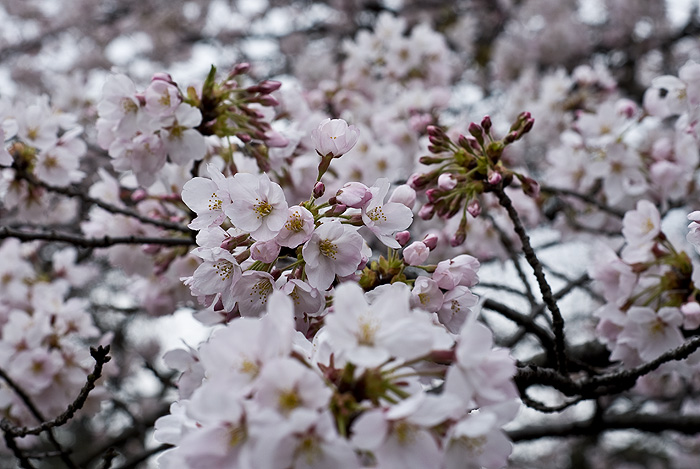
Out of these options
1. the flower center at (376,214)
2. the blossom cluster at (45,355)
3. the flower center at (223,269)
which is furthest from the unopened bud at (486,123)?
the blossom cluster at (45,355)

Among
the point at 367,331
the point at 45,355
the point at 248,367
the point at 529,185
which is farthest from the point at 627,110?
the point at 45,355

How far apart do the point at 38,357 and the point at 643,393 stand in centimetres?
452

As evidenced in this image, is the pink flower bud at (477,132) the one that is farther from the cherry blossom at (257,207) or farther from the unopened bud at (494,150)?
the cherry blossom at (257,207)

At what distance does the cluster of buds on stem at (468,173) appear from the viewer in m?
1.81

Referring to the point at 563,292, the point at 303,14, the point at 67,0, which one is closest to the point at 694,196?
the point at 563,292

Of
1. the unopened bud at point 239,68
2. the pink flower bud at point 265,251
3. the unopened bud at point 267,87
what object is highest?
the unopened bud at point 239,68

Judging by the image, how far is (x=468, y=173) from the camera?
6.03 ft

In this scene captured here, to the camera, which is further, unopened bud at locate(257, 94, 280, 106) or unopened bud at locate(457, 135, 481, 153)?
unopened bud at locate(257, 94, 280, 106)

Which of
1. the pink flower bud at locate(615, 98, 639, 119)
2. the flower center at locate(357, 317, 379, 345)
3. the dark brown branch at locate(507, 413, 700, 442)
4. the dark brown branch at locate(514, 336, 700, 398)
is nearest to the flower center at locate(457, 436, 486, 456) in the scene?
the flower center at locate(357, 317, 379, 345)

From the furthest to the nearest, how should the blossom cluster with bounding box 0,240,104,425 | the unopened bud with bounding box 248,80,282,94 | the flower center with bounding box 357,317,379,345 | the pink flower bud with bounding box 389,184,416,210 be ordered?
1. the blossom cluster with bounding box 0,240,104,425
2. the unopened bud with bounding box 248,80,282,94
3. the pink flower bud with bounding box 389,184,416,210
4. the flower center with bounding box 357,317,379,345

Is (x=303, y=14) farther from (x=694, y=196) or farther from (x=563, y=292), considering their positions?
(x=563, y=292)

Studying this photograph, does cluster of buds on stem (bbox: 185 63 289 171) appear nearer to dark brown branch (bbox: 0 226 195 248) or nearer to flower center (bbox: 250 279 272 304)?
dark brown branch (bbox: 0 226 195 248)

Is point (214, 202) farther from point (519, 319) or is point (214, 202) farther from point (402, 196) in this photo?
point (519, 319)

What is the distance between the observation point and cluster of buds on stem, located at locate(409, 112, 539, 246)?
71.1 inches
